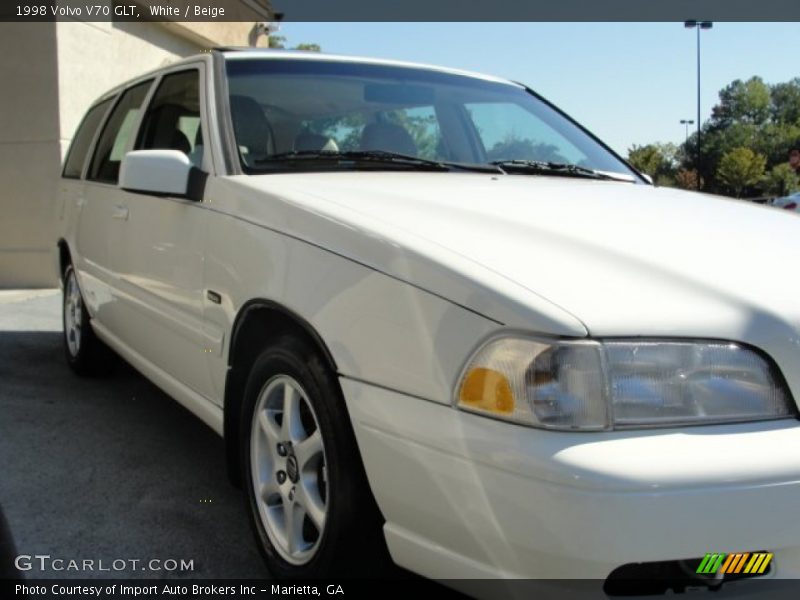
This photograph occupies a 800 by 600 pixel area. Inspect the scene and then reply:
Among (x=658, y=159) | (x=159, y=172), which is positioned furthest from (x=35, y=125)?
(x=658, y=159)

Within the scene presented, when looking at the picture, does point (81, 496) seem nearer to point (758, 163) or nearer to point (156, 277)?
point (156, 277)

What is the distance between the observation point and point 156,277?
3.29 metres

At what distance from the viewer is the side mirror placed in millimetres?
2842

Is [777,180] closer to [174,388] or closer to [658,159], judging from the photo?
[658,159]

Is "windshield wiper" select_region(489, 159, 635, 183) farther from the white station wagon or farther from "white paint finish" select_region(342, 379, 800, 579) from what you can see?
"white paint finish" select_region(342, 379, 800, 579)

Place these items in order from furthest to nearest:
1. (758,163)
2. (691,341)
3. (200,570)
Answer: (758,163)
(200,570)
(691,341)

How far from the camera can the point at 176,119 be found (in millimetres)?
3605

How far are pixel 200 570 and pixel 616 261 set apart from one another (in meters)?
1.66

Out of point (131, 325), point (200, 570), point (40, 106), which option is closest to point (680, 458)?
point (200, 570)

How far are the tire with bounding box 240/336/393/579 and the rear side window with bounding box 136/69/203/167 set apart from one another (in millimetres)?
1175

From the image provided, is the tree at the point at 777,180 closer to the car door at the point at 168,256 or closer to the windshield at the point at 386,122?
the windshield at the point at 386,122

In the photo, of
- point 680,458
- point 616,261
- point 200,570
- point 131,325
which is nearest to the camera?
point 680,458

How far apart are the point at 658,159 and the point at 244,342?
3954 inches

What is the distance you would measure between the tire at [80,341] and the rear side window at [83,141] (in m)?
0.67
